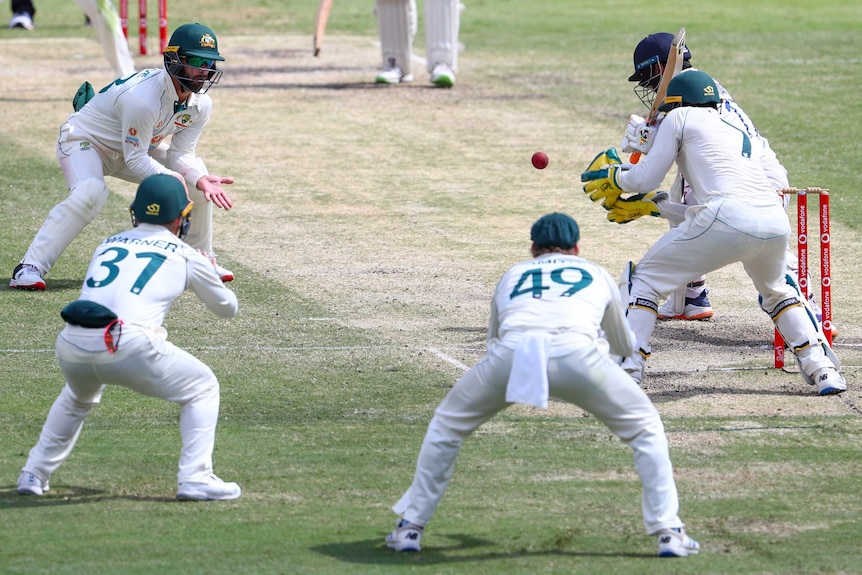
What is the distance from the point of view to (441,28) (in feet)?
65.9

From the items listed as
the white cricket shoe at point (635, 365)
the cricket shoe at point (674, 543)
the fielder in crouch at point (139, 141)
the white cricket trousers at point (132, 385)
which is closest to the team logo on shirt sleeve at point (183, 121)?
the fielder in crouch at point (139, 141)

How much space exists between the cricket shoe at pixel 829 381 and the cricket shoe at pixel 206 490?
3.76m

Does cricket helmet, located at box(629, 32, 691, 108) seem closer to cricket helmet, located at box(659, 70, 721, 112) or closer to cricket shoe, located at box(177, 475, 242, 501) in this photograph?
cricket helmet, located at box(659, 70, 721, 112)

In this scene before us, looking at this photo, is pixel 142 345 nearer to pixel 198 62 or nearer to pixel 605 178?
pixel 605 178

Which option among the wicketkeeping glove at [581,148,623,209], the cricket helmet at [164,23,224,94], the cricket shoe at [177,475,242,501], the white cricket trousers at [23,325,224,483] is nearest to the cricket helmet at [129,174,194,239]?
the white cricket trousers at [23,325,224,483]

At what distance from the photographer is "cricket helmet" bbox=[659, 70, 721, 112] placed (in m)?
8.80

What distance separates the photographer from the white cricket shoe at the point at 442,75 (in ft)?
67.1

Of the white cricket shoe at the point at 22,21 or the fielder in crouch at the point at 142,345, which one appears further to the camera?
the white cricket shoe at the point at 22,21

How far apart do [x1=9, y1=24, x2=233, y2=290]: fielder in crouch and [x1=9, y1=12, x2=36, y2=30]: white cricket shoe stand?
51.3 feet

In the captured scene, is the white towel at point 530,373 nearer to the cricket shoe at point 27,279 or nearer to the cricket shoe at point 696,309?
the cricket shoe at point 696,309

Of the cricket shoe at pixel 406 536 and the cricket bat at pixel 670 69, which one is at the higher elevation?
the cricket bat at pixel 670 69

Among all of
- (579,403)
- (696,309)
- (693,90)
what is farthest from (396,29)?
(579,403)

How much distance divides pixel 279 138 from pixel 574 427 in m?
10.4

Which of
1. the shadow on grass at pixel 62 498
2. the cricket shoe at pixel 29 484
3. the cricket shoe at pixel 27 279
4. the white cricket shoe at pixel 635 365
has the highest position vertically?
the cricket shoe at pixel 29 484
